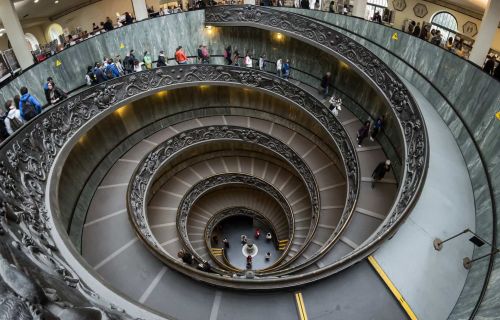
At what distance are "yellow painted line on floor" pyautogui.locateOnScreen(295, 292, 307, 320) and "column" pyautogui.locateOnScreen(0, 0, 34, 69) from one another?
539 inches

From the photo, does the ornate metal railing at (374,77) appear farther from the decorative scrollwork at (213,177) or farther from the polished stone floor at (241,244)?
the polished stone floor at (241,244)

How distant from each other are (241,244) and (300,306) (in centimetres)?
1387

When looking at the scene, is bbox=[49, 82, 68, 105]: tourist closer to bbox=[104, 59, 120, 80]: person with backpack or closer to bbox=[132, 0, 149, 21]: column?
bbox=[104, 59, 120, 80]: person with backpack

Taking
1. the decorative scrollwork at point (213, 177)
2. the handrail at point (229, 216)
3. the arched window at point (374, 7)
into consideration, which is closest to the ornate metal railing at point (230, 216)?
the handrail at point (229, 216)

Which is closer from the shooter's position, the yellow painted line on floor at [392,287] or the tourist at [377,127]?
the yellow painted line on floor at [392,287]

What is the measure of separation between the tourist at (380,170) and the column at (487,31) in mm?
5173

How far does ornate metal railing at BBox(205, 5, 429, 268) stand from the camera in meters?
7.52

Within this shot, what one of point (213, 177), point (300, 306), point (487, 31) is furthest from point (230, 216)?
point (487, 31)

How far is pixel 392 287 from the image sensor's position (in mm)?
6566

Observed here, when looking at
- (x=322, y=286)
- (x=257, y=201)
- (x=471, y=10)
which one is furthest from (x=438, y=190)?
(x=471, y=10)

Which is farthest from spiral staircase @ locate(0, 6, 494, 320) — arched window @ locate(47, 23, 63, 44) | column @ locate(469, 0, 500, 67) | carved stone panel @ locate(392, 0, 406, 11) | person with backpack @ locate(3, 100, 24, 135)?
arched window @ locate(47, 23, 63, 44)

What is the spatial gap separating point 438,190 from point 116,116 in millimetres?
13184

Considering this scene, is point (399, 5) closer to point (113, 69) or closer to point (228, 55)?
point (228, 55)

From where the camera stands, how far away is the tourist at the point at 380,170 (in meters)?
10.2
